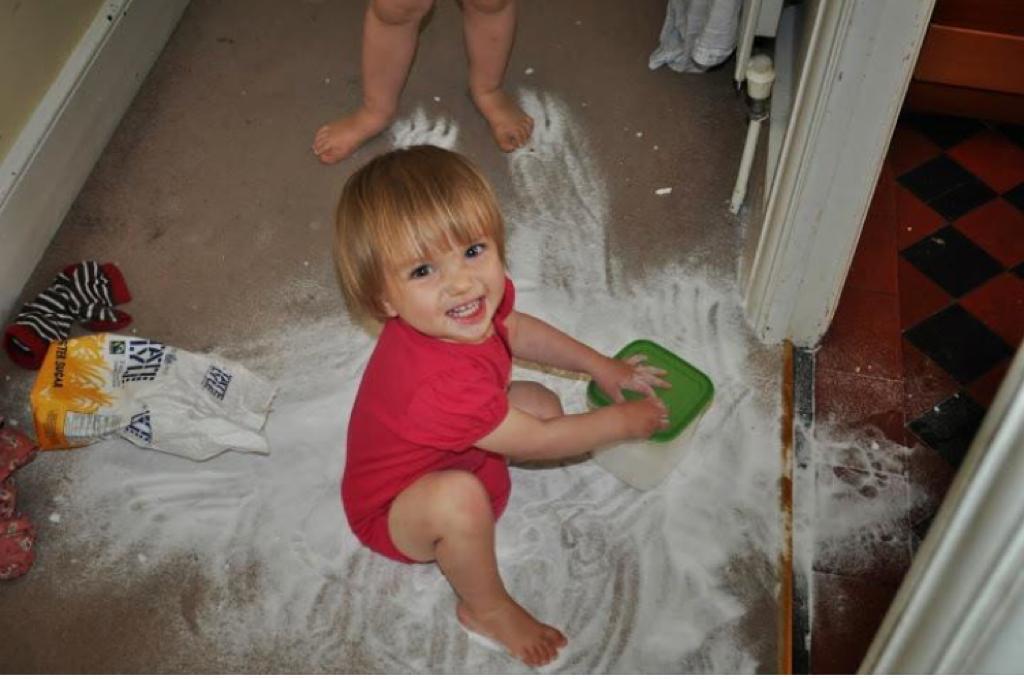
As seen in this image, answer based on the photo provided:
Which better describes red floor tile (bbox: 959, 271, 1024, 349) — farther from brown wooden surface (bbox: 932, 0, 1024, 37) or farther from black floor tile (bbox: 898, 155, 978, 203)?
brown wooden surface (bbox: 932, 0, 1024, 37)

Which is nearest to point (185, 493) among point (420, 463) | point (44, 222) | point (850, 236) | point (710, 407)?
point (420, 463)

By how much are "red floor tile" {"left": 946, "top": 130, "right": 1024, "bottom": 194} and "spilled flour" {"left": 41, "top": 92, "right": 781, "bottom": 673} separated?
1.72 feet

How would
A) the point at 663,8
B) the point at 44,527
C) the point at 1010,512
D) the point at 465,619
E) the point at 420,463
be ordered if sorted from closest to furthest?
the point at 1010,512 → the point at 420,463 → the point at 465,619 → the point at 44,527 → the point at 663,8

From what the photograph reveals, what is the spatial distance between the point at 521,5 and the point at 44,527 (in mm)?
1199

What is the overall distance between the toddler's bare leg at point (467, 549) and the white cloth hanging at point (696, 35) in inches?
35.8

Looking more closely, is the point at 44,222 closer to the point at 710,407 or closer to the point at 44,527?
the point at 44,527

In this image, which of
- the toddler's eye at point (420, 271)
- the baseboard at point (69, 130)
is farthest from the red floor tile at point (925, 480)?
the baseboard at point (69, 130)

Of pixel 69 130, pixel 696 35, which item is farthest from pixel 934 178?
pixel 69 130

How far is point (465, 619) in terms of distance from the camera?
1.31m

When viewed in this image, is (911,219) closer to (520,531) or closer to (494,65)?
(494,65)

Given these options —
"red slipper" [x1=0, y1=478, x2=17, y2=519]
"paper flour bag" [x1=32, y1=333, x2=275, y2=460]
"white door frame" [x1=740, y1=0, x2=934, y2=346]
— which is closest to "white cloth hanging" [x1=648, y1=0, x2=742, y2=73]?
"white door frame" [x1=740, y1=0, x2=934, y2=346]

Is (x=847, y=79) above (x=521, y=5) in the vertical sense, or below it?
above

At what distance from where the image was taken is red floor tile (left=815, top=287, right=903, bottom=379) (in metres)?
1.56

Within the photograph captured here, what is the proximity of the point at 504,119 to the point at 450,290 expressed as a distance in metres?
0.77
